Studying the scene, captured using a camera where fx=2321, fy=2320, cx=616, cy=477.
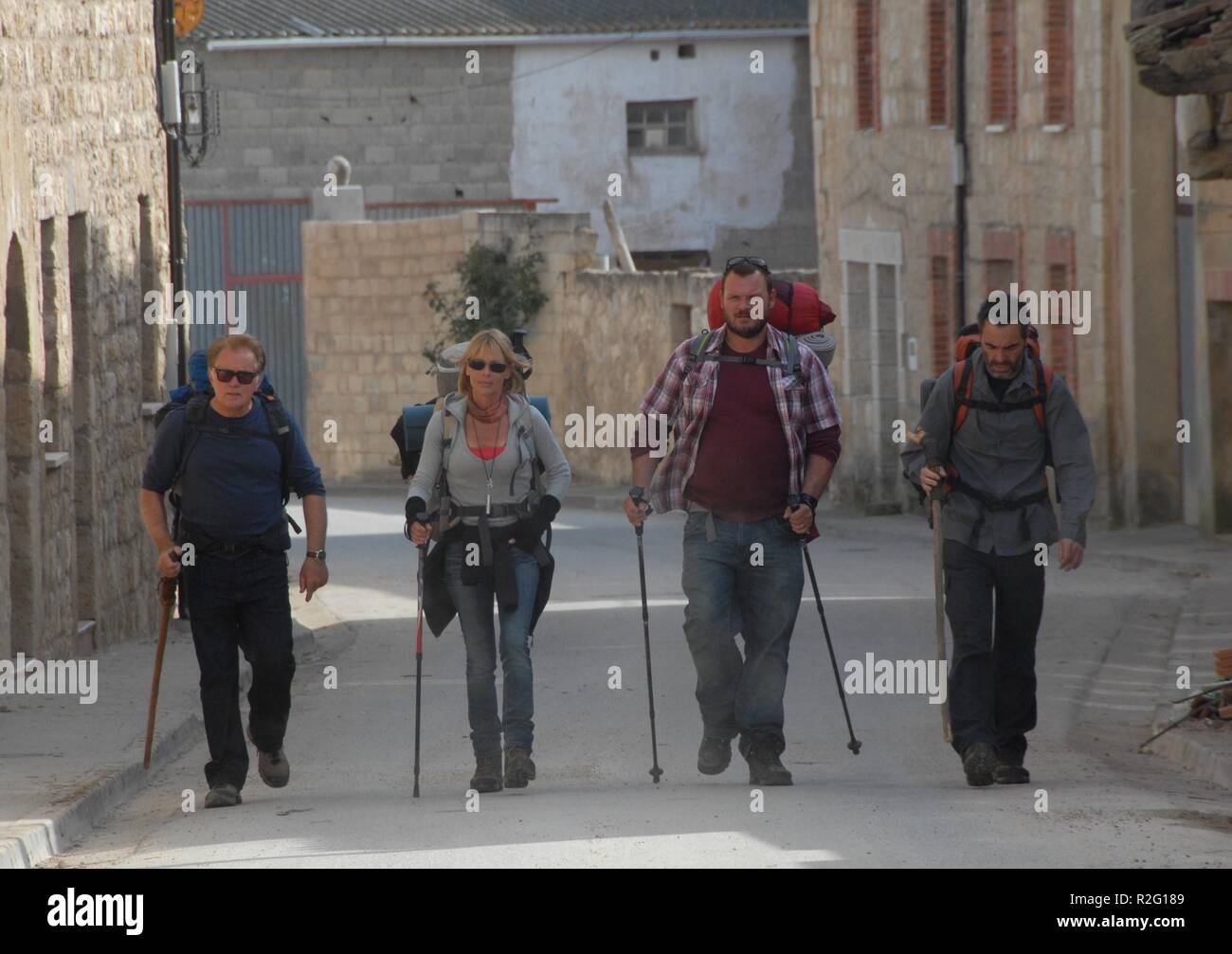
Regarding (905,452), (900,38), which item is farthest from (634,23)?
(905,452)

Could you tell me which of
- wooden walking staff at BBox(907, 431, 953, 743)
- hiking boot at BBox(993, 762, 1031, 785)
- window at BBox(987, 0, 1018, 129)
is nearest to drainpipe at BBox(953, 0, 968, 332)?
window at BBox(987, 0, 1018, 129)

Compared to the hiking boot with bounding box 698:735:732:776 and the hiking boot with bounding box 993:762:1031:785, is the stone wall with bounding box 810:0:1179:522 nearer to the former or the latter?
the hiking boot with bounding box 993:762:1031:785

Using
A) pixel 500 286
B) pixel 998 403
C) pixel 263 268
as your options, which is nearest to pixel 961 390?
pixel 998 403

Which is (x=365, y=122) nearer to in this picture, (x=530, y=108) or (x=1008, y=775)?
(x=530, y=108)

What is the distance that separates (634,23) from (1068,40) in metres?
18.3

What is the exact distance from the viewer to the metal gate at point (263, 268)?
122 ft

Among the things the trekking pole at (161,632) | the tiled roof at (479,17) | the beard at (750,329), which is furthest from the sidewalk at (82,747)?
the tiled roof at (479,17)

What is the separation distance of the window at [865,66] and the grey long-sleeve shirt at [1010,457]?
18.2 meters

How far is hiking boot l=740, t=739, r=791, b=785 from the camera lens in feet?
29.0

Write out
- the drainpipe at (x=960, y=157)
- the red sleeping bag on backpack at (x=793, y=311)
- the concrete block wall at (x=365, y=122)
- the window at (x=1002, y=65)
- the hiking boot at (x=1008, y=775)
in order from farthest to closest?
1. the concrete block wall at (x=365, y=122)
2. the drainpipe at (x=960, y=157)
3. the window at (x=1002, y=65)
4. the red sleeping bag on backpack at (x=793, y=311)
5. the hiking boot at (x=1008, y=775)

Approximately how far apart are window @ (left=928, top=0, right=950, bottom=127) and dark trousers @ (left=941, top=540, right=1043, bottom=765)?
16.4 meters

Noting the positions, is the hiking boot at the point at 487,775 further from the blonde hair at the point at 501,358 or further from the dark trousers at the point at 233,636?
the blonde hair at the point at 501,358

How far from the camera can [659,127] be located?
39844 millimetres

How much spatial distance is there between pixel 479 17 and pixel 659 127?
3617 millimetres
